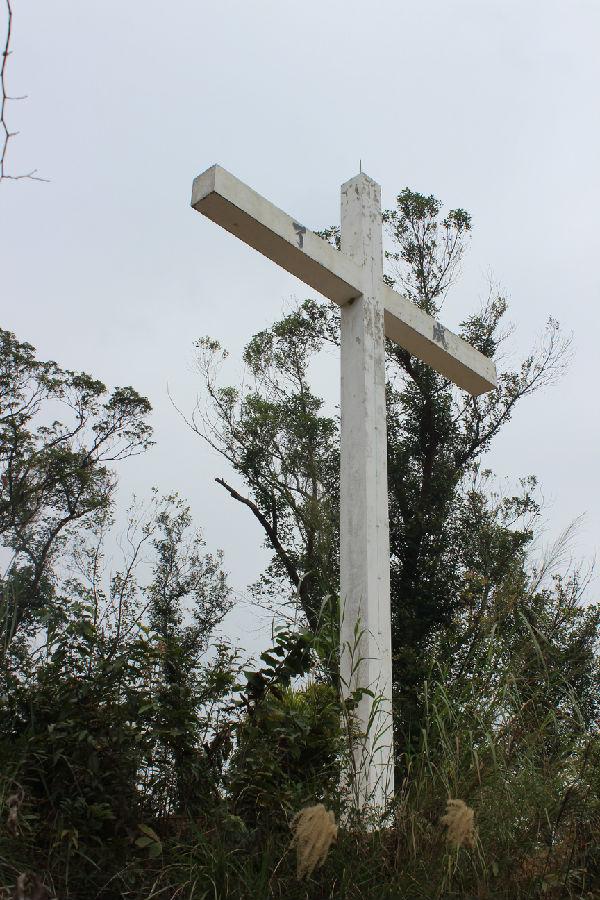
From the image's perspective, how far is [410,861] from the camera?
2.03 metres

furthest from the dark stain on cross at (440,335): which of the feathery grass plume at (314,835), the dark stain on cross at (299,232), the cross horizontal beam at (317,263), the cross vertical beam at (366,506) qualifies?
the feathery grass plume at (314,835)

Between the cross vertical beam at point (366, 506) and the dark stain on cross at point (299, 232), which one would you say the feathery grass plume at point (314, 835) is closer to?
the cross vertical beam at point (366, 506)

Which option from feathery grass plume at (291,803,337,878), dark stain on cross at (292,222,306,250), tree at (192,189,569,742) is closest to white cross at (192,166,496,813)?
dark stain on cross at (292,222,306,250)

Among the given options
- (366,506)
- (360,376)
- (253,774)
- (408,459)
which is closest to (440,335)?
(360,376)

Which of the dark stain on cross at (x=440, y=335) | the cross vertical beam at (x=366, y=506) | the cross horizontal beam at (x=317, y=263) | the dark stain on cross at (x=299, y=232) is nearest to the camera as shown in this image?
the cross vertical beam at (x=366, y=506)

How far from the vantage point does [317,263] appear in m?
3.13

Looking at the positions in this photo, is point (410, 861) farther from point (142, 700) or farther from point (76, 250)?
point (76, 250)

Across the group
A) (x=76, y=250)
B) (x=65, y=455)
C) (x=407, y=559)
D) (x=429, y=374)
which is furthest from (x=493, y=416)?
(x=65, y=455)

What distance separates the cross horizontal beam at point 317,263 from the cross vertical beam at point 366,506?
0.11 meters

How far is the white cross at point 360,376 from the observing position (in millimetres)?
2662

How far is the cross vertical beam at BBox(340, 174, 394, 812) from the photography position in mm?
2588

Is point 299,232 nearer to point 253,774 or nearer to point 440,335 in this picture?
point 440,335

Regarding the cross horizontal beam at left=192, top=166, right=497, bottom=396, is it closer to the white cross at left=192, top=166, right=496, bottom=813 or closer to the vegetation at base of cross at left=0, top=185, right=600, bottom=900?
the white cross at left=192, top=166, right=496, bottom=813

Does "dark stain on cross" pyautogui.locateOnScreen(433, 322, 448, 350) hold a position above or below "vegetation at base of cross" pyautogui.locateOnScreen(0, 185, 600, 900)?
above
